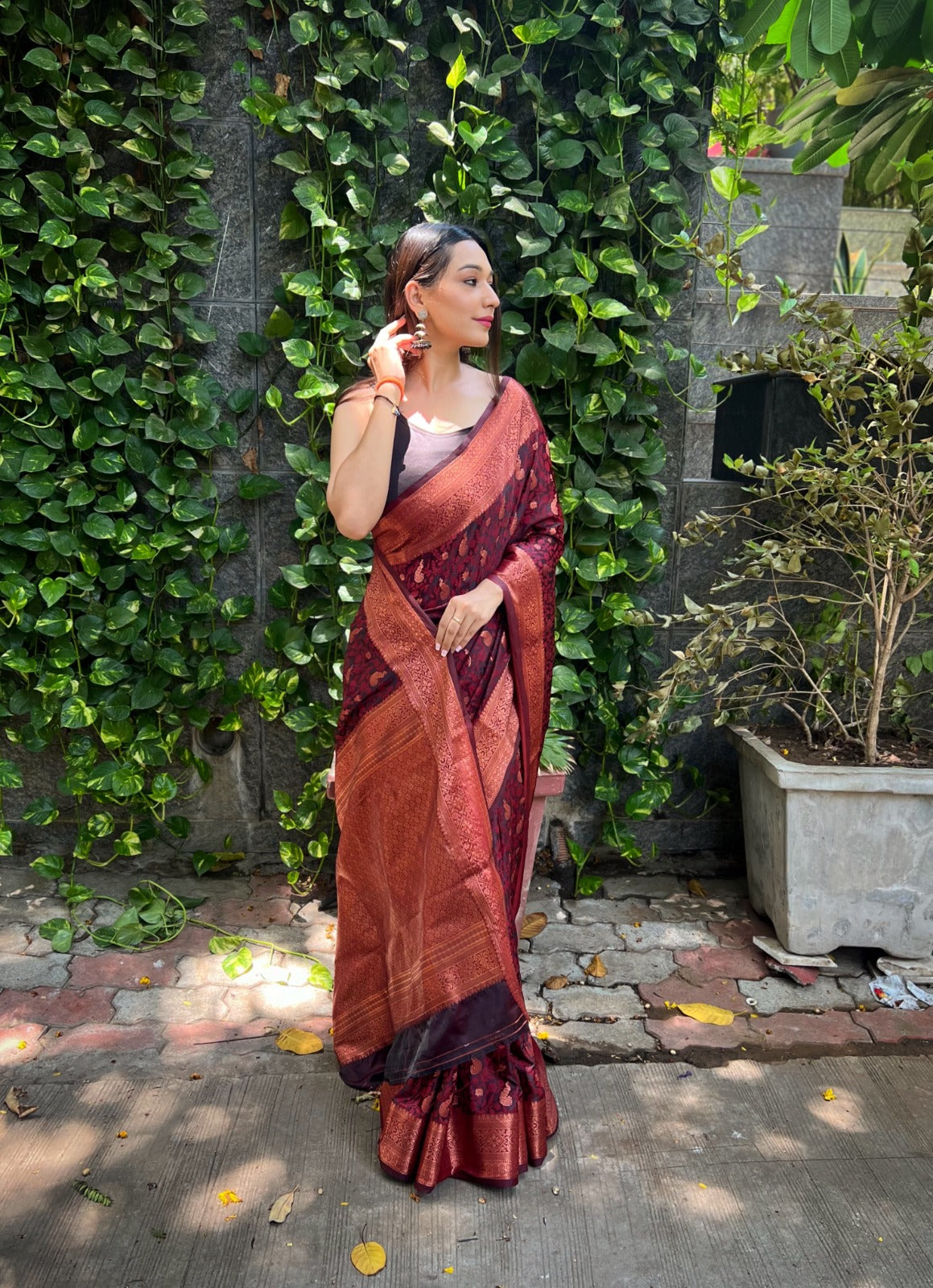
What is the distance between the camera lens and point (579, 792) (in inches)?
136

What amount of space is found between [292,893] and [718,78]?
8.92 ft

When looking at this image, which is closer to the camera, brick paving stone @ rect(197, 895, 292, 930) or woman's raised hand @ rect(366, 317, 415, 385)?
woman's raised hand @ rect(366, 317, 415, 385)

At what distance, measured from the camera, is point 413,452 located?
6.89 ft

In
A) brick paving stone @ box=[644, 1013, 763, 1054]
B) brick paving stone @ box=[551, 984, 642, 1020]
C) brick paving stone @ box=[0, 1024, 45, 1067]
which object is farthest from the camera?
brick paving stone @ box=[551, 984, 642, 1020]

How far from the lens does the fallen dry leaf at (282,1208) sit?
204 centimetres

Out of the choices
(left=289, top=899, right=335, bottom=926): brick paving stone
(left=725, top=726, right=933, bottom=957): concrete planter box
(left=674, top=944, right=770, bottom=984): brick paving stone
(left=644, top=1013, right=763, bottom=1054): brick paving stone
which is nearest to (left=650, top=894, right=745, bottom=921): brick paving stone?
(left=674, top=944, right=770, bottom=984): brick paving stone

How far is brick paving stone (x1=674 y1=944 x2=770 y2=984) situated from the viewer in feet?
9.64

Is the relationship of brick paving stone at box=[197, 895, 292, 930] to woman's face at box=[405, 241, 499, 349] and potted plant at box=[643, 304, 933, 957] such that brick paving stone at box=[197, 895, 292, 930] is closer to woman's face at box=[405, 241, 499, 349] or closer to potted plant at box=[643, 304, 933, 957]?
potted plant at box=[643, 304, 933, 957]

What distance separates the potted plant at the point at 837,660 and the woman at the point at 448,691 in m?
0.89

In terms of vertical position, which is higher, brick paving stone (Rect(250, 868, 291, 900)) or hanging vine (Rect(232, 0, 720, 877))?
hanging vine (Rect(232, 0, 720, 877))

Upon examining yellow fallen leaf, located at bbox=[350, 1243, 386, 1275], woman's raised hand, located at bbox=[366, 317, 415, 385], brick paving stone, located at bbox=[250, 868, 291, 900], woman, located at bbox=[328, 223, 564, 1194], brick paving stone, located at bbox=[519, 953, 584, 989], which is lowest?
yellow fallen leaf, located at bbox=[350, 1243, 386, 1275]

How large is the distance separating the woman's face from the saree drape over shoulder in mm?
181

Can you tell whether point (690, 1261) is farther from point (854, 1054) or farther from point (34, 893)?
point (34, 893)

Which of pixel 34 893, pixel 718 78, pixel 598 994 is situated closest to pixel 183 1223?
pixel 598 994
